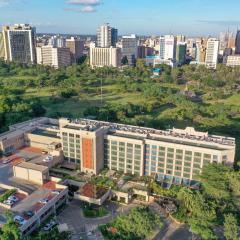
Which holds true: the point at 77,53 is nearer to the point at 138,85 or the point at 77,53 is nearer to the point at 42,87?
the point at 42,87

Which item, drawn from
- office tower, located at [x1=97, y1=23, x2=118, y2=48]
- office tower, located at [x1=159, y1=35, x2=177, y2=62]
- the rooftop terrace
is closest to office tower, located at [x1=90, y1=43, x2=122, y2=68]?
office tower, located at [x1=159, y1=35, x2=177, y2=62]

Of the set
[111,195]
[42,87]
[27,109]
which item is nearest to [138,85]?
[42,87]

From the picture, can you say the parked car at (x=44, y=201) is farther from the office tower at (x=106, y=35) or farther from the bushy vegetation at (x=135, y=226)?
the office tower at (x=106, y=35)

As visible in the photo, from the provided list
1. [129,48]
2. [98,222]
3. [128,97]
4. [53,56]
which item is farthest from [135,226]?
[129,48]

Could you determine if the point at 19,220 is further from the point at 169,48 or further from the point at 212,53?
the point at 169,48

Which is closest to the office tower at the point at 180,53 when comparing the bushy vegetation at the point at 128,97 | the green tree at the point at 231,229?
the bushy vegetation at the point at 128,97

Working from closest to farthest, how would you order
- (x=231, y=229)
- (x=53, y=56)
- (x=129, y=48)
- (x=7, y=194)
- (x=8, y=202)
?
(x=231, y=229) < (x=8, y=202) < (x=7, y=194) < (x=53, y=56) < (x=129, y=48)

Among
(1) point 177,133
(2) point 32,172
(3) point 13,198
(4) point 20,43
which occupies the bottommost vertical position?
(3) point 13,198
